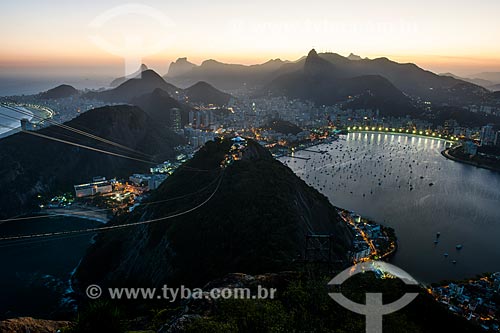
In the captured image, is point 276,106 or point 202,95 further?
point 202,95

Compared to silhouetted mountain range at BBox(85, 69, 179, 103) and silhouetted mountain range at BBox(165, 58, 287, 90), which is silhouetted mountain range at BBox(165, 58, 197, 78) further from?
silhouetted mountain range at BBox(85, 69, 179, 103)

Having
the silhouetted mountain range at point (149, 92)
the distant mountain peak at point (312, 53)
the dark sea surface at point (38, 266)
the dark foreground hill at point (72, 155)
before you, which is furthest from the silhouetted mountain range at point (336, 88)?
the dark sea surface at point (38, 266)

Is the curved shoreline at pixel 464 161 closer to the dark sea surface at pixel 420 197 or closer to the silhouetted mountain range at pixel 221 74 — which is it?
the dark sea surface at pixel 420 197

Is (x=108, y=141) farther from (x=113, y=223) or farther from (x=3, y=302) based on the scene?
(x=3, y=302)

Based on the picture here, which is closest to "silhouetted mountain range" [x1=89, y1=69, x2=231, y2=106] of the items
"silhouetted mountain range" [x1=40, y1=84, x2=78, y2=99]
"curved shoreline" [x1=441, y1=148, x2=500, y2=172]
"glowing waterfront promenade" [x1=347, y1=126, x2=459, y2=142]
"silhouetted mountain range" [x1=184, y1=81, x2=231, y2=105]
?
"silhouetted mountain range" [x1=184, y1=81, x2=231, y2=105]

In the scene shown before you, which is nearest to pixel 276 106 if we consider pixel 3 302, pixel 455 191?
pixel 455 191

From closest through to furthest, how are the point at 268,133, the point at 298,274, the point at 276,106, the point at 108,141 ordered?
1. the point at 298,274
2. the point at 108,141
3. the point at 268,133
4. the point at 276,106
